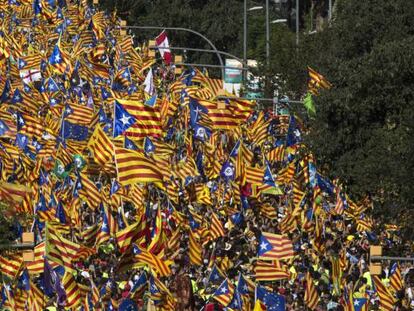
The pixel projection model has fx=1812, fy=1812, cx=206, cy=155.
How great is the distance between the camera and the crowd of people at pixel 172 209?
26.3 m

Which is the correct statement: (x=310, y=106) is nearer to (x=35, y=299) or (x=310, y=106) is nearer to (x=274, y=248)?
(x=274, y=248)

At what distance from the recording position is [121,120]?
3650 centimetres

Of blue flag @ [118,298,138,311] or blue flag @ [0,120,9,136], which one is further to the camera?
blue flag @ [0,120,9,136]

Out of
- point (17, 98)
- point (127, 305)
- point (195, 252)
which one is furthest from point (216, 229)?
point (17, 98)

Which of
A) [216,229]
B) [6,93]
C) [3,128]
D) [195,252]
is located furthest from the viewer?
[6,93]

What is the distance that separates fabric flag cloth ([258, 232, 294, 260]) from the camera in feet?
93.0

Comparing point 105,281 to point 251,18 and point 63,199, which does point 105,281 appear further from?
point 251,18

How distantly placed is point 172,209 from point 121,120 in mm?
4391

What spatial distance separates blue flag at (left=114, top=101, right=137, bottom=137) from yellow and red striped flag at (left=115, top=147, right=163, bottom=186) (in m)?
6.83

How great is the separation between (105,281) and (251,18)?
60.6 meters

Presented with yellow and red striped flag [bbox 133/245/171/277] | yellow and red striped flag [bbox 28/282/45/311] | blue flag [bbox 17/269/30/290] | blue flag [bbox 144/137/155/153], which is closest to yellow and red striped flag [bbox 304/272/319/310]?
yellow and red striped flag [bbox 133/245/171/277]

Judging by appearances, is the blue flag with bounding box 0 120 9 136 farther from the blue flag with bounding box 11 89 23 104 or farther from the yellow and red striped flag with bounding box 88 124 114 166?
the yellow and red striped flag with bounding box 88 124 114 166

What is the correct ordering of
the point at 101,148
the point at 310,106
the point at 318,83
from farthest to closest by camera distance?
the point at 318,83
the point at 310,106
the point at 101,148

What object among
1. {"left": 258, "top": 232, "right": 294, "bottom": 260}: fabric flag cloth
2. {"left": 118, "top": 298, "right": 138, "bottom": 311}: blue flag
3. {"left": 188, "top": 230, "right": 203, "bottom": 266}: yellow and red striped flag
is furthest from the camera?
{"left": 188, "top": 230, "right": 203, "bottom": 266}: yellow and red striped flag
